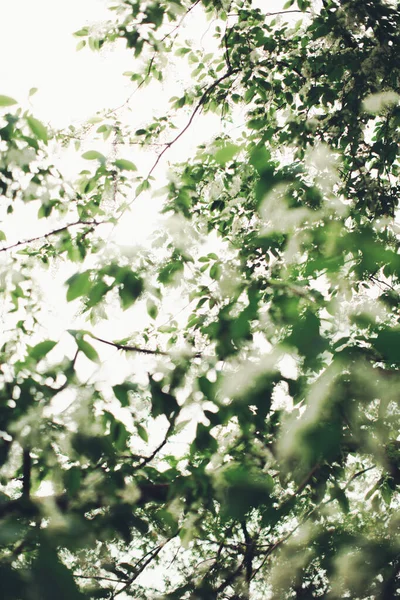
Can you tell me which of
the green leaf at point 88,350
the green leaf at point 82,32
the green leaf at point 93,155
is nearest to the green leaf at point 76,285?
the green leaf at point 88,350

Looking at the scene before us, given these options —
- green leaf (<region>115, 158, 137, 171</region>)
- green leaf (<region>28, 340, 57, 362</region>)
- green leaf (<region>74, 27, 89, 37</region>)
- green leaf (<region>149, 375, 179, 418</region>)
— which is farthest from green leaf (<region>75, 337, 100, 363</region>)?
green leaf (<region>74, 27, 89, 37</region>)

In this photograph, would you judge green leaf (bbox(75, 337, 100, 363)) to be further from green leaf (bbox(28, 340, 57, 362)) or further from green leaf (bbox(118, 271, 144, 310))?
green leaf (bbox(118, 271, 144, 310))

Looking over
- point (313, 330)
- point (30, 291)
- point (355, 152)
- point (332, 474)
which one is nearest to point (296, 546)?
point (313, 330)

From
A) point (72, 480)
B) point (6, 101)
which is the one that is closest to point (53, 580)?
point (72, 480)

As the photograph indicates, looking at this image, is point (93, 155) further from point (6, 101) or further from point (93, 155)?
point (6, 101)

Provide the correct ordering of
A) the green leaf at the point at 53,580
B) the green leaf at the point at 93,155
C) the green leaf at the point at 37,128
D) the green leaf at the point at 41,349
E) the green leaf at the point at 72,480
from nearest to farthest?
the green leaf at the point at 53,580 → the green leaf at the point at 41,349 → the green leaf at the point at 72,480 → the green leaf at the point at 93,155 → the green leaf at the point at 37,128

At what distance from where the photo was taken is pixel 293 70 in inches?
154

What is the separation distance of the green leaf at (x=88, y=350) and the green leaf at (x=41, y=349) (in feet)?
0.17

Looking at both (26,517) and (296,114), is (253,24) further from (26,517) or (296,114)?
(26,517)

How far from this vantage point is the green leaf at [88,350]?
Result: 89 centimetres

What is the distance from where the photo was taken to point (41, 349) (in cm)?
86

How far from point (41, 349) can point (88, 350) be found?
0.09 metres

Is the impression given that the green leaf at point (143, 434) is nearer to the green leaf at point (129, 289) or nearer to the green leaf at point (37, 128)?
the green leaf at point (129, 289)

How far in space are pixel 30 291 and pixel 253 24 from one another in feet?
9.93
